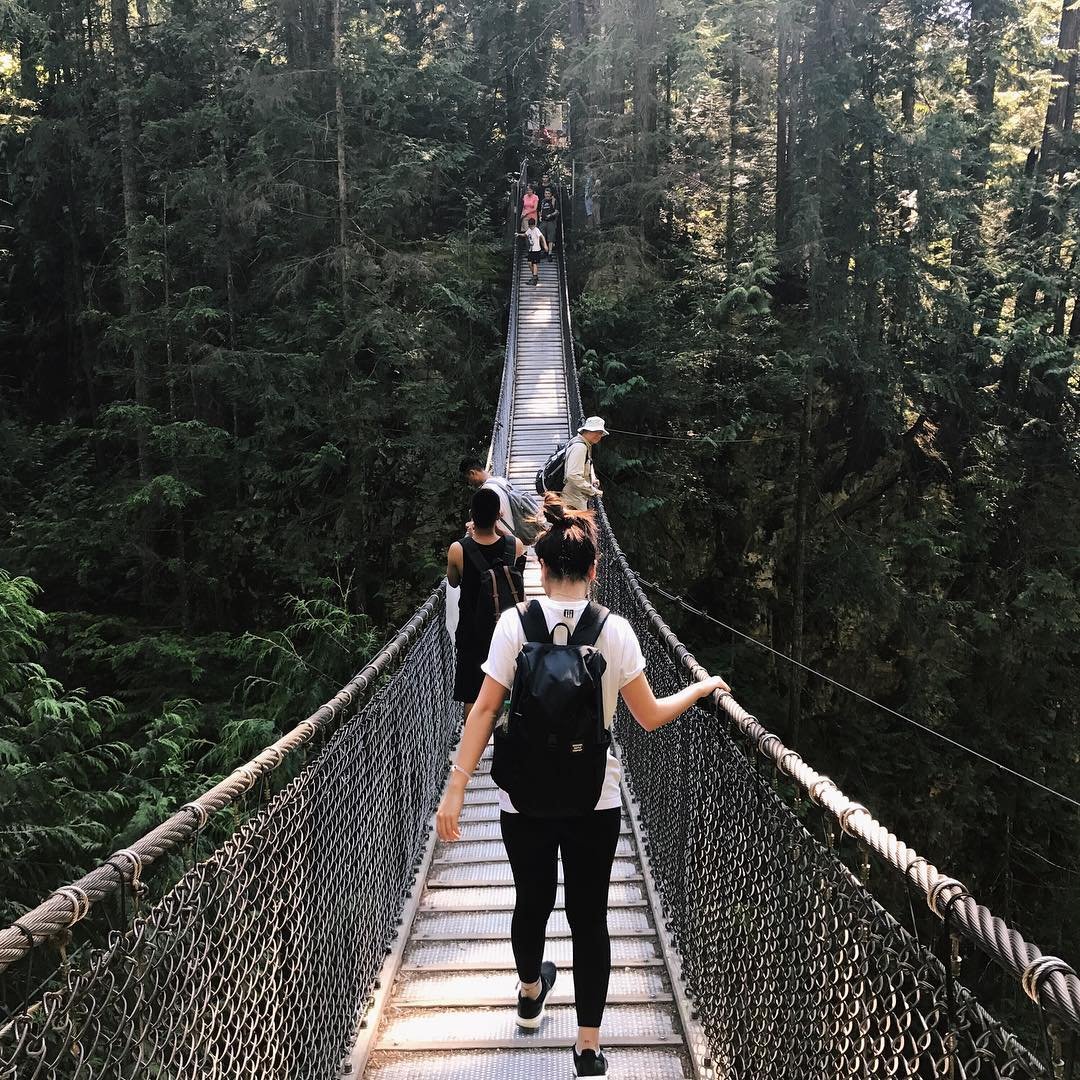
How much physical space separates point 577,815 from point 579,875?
0.65ft

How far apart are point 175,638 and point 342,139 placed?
7170 mm

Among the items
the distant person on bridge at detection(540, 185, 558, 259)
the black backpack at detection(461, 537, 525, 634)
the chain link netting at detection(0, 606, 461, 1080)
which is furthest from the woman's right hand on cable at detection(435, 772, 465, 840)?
the distant person on bridge at detection(540, 185, 558, 259)

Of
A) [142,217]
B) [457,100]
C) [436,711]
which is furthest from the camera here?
[457,100]

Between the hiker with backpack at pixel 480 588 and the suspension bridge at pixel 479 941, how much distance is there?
0.32 m

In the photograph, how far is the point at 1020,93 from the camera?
48.0ft

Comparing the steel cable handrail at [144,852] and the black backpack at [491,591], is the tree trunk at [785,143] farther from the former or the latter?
the steel cable handrail at [144,852]

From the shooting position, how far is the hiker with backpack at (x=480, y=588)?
3164mm

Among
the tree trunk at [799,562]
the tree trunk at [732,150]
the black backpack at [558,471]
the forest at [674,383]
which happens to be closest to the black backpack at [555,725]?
the black backpack at [558,471]

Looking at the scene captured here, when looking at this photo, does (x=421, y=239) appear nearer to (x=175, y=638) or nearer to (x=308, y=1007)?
(x=175, y=638)

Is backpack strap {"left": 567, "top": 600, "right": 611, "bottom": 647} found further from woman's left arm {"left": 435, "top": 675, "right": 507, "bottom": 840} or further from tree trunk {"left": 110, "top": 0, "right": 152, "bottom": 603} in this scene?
tree trunk {"left": 110, "top": 0, "right": 152, "bottom": 603}

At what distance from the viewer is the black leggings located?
6.54 feet

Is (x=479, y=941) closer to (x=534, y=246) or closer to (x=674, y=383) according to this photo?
(x=674, y=383)

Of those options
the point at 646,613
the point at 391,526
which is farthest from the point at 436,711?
the point at 391,526

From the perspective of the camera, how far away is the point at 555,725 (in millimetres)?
1834
